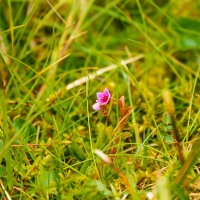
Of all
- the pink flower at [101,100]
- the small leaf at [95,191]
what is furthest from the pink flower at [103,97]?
the small leaf at [95,191]

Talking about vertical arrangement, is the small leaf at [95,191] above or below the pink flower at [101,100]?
below

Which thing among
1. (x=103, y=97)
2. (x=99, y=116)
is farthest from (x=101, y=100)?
(x=99, y=116)

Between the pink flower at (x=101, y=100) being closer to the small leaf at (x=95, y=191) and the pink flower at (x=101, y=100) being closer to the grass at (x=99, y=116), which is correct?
the grass at (x=99, y=116)

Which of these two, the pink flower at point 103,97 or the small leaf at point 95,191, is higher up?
the pink flower at point 103,97

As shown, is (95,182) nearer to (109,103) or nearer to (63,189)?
(63,189)

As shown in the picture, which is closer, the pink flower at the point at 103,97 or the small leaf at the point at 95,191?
the small leaf at the point at 95,191

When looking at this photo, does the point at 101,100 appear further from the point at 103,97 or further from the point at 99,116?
the point at 99,116

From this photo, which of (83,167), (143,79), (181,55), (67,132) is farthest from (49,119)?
(181,55)

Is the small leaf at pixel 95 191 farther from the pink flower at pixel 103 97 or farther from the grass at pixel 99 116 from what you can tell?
the pink flower at pixel 103 97
